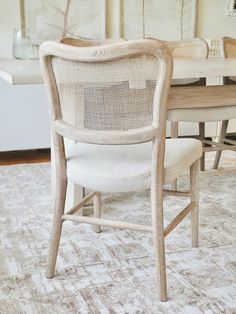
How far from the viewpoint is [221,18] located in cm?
385

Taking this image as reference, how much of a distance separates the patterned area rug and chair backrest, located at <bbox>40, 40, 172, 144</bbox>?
1.83ft

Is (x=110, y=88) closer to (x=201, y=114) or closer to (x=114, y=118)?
(x=114, y=118)

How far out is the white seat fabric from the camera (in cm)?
238

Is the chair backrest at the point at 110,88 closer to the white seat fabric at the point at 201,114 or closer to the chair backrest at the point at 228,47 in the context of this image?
the white seat fabric at the point at 201,114

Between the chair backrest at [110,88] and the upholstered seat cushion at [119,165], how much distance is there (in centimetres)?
12

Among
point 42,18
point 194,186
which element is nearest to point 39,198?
point 194,186

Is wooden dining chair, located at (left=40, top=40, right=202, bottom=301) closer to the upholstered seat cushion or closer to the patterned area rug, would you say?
the upholstered seat cushion

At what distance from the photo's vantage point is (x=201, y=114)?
2.41 meters

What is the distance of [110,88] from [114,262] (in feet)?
2.52

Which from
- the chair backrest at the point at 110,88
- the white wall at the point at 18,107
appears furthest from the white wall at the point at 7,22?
the chair backrest at the point at 110,88

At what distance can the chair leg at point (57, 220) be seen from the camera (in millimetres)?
1655

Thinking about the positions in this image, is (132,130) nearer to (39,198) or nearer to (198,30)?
(39,198)

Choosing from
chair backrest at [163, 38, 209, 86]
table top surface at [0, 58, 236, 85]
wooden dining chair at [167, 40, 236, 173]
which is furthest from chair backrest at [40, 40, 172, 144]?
chair backrest at [163, 38, 209, 86]

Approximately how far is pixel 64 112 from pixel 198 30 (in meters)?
2.56
